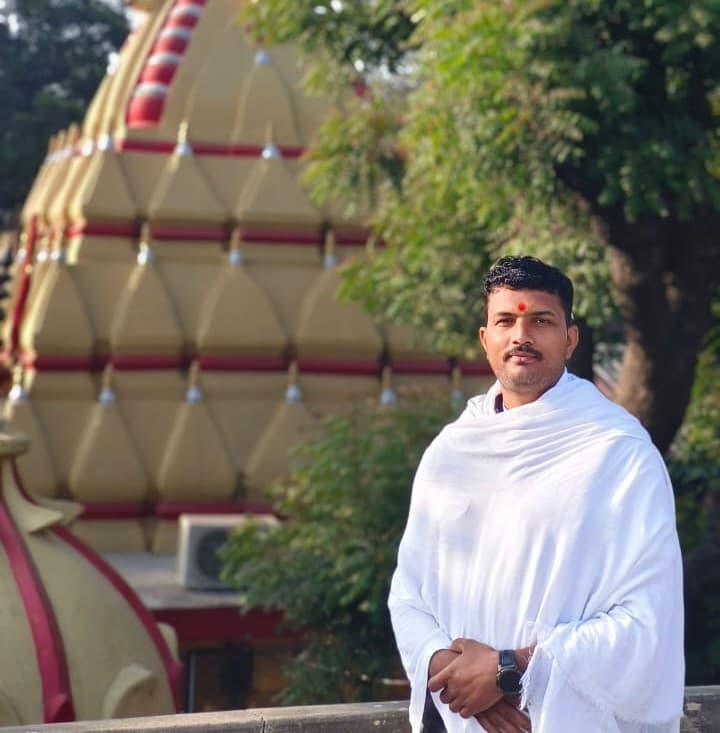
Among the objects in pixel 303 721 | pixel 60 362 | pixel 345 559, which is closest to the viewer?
pixel 303 721

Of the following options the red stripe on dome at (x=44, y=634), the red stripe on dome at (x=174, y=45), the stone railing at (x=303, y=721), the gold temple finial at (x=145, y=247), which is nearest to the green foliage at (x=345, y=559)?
the red stripe on dome at (x=44, y=634)

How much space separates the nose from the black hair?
2.7 inches

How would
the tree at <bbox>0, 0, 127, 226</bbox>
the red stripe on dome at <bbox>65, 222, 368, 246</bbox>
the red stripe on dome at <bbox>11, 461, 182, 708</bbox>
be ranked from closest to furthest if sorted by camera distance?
the red stripe on dome at <bbox>11, 461, 182, 708</bbox> → the red stripe on dome at <bbox>65, 222, 368, 246</bbox> → the tree at <bbox>0, 0, 127, 226</bbox>

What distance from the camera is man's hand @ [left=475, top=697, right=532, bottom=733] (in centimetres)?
228

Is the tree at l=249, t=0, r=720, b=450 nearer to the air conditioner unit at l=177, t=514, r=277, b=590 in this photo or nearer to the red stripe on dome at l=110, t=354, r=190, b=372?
the air conditioner unit at l=177, t=514, r=277, b=590

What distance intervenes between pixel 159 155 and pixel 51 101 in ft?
32.9

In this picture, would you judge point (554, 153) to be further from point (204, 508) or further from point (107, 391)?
point (107, 391)

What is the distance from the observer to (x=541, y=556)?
2.29 metres

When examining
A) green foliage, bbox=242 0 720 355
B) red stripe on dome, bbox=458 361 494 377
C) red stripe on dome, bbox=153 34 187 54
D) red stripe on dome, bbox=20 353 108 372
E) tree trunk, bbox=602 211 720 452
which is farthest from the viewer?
red stripe on dome, bbox=153 34 187 54

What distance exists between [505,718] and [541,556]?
0.30 metres

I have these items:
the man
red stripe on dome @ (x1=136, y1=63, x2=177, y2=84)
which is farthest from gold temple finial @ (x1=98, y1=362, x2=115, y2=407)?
the man

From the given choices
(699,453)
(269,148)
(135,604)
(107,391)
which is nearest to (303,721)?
(135,604)

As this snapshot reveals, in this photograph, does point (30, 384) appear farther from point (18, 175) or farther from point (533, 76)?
point (18, 175)

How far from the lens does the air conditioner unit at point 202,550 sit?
7.57 metres
